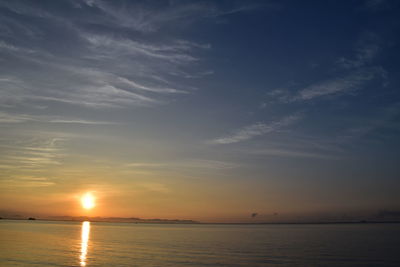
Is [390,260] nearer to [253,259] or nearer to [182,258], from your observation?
[253,259]

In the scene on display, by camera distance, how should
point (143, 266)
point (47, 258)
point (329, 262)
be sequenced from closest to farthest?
point (143, 266) → point (329, 262) → point (47, 258)

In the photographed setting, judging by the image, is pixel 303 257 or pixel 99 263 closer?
pixel 99 263

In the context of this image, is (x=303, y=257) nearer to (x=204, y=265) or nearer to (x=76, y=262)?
(x=204, y=265)

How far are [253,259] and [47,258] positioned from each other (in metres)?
40.2

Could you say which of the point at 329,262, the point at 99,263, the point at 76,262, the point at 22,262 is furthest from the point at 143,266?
the point at 329,262

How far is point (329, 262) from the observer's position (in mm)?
60125

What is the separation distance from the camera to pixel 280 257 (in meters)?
67.6

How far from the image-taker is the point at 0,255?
6656 cm

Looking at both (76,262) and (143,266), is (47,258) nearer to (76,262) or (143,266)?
(76,262)

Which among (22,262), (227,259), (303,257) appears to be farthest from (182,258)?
(22,262)

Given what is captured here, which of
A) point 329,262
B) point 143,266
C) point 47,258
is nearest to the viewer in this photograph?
point 143,266

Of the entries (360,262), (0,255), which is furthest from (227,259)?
(0,255)

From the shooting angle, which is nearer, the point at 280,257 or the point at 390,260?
the point at 390,260

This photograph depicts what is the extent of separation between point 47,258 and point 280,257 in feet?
151
